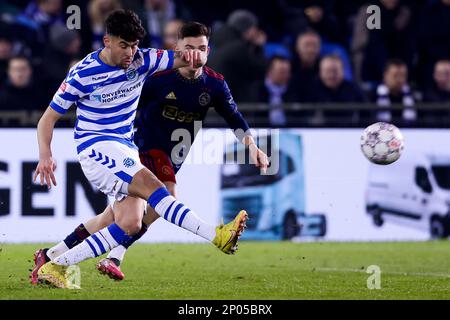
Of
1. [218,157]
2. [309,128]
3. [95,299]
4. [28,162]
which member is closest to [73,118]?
[28,162]

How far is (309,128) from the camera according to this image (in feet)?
43.5

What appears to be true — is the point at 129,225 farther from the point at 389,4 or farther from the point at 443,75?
the point at 389,4

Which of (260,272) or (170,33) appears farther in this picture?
(170,33)

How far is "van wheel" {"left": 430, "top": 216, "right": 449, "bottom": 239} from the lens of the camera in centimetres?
1327

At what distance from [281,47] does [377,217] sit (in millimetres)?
3809

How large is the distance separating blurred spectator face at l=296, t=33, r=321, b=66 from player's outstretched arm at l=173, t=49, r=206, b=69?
720 cm

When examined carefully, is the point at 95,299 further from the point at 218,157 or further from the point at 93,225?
the point at 218,157

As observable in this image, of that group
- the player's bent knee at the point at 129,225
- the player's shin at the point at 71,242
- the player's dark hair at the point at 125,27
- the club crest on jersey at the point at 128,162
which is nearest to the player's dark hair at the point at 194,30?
the player's dark hair at the point at 125,27

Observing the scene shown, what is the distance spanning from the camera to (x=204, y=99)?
28.6 ft

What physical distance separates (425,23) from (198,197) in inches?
203

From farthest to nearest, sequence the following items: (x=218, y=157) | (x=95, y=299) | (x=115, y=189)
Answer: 1. (x=218, y=157)
2. (x=115, y=189)
3. (x=95, y=299)

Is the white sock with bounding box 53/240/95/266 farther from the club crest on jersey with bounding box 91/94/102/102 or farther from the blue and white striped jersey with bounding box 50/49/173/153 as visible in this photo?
the club crest on jersey with bounding box 91/94/102/102

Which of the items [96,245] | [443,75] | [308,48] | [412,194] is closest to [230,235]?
[96,245]

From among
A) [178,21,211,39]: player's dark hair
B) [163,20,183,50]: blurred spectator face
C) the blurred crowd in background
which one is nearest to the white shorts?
[178,21,211,39]: player's dark hair
